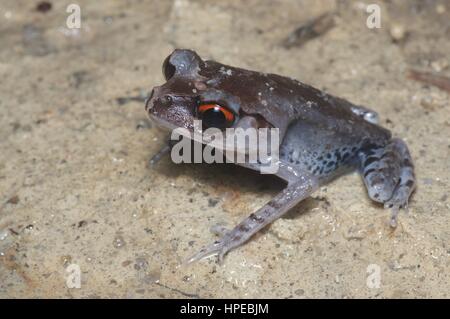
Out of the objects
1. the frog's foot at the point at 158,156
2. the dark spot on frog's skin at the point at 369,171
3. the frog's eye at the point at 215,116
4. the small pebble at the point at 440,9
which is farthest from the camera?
the small pebble at the point at 440,9

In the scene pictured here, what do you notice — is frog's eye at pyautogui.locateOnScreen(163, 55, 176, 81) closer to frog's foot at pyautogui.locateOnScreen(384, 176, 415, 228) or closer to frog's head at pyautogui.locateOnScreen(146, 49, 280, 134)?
frog's head at pyautogui.locateOnScreen(146, 49, 280, 134)

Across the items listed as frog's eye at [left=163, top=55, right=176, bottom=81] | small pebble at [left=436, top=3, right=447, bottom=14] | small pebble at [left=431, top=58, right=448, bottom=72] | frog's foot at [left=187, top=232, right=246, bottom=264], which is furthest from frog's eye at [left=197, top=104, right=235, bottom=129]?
small pebble at [left=436, top=3, right=447, bottom=14]

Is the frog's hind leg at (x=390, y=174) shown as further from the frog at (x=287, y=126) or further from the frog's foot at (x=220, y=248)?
the frog's foot at (x=220, y=248)

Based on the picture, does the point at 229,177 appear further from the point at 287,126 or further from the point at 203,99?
the point at 203,99

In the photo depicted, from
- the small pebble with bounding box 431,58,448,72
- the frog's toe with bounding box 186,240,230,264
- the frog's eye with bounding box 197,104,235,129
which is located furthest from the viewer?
the small pebble with bounding box 431,58,448,72

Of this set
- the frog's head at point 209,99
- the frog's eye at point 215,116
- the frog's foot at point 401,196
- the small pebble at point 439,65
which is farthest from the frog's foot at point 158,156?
the small pebble at point 439,65

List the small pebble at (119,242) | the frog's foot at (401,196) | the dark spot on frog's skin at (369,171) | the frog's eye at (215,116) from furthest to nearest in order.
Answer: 1. the dark spot on frog's skin at (369,171)
2. the frog's foot at (401,196)
3. the small pebble at (119,242)
4. the frog's eye at (215,116)

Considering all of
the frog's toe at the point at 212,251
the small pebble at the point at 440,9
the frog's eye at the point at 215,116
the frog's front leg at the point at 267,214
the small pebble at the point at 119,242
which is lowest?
the small pebble at the point at 119,242
